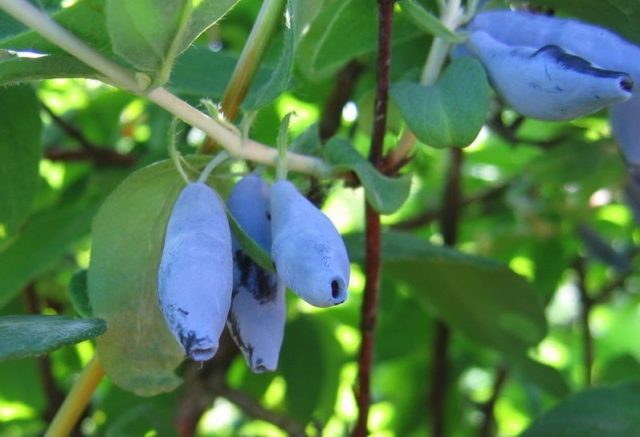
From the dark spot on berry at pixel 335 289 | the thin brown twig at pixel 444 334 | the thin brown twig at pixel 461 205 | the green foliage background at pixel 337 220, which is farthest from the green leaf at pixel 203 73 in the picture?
the thin brown twig at pixel 461 205

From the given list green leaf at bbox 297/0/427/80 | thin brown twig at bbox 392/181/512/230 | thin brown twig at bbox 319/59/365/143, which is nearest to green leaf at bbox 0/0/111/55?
green leaf at bbox 297/0/427/80

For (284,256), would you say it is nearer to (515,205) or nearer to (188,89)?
(188,89)

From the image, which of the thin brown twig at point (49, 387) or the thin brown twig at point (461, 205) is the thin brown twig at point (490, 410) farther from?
the thin brown twig at point (49, 387)

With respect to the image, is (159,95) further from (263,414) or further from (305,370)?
(305,370)

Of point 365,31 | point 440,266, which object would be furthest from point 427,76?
point 440,266

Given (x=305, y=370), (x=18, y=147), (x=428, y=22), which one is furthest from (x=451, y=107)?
(x=305, y=370)
